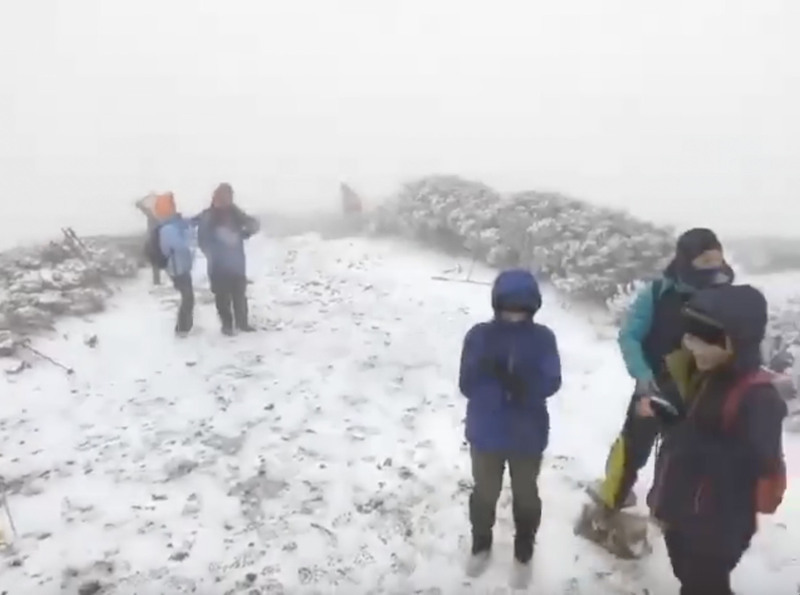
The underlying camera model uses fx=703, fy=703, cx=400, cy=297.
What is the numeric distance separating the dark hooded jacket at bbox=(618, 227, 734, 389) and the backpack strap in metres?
1.05

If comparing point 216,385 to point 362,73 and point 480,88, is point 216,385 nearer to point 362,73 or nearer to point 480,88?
point 480,88

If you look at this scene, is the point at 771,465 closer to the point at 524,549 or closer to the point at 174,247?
the point at 524,549

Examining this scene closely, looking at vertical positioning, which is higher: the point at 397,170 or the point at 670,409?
the point at 670,409

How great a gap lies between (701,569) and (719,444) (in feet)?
2.41

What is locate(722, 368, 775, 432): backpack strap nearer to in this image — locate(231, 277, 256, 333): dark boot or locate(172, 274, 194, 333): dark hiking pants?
locate(231, 277, 256, 333): dark boot

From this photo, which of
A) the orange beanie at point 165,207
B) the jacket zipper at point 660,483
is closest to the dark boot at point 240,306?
the orange beanie at point 165,207

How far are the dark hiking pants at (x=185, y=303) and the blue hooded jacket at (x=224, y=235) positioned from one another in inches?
21.4

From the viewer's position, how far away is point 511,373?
14.8 feet

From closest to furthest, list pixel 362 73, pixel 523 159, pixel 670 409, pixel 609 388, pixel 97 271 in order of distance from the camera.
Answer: pixel 670 409
pixel 609 388
pixel 97 271
pixel 523 159
pixel 362 73

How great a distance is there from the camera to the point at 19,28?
101312 millimetres

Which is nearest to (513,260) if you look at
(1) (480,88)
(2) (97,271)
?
(2) (97,271)

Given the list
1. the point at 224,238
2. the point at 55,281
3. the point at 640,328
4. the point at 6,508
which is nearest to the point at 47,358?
the point at 224,238

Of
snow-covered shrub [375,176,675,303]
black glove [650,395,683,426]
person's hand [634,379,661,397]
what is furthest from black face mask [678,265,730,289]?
snow-covered shrub [375,176,675,303]

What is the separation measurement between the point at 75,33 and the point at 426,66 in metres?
→ 51.8
